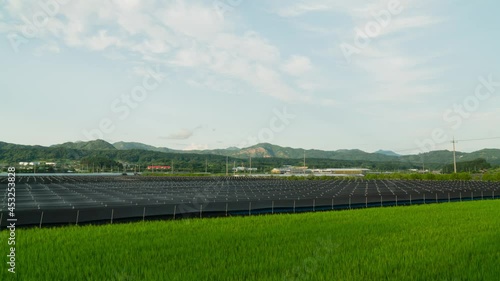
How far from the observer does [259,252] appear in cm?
1056

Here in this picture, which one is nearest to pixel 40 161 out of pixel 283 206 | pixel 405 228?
pixel 283 206

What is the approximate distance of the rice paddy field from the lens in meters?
8.23

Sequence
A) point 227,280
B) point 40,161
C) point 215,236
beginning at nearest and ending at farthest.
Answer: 1. point 227,280
2. point 215,236
3. point 40,161

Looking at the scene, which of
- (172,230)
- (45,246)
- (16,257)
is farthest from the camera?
(172,230)

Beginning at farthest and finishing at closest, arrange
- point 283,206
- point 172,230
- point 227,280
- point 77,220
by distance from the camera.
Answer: point 283,206 < point 77,220 < point 172,230 < point 227,280

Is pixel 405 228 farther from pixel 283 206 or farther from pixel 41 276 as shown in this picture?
pixel 41 276

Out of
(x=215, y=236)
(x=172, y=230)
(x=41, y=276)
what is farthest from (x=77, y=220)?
(x=41, y=276)

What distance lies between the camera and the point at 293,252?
413 inches

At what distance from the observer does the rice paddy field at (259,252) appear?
8227 millimetres

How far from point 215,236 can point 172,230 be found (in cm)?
244

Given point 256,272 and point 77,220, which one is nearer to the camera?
point 256,272

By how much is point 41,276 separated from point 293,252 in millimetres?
5960

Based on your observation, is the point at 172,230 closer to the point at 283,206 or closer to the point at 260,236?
the point at 260,236

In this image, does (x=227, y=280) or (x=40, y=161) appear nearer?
(x=227, y=280)
